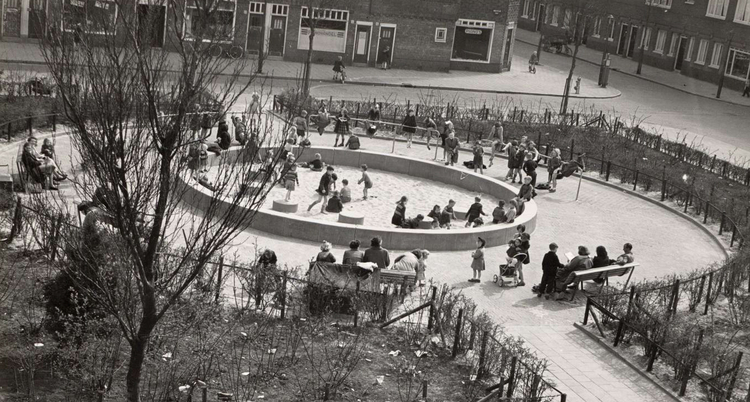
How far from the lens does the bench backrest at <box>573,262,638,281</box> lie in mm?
21828

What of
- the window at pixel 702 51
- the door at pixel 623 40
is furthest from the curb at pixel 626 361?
the door at pixel 623 40

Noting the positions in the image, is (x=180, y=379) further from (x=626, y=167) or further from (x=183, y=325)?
(x=626, y=167)

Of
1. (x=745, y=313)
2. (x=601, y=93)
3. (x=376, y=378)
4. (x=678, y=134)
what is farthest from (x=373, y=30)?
(x=376, y=378)

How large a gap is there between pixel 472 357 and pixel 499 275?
561 cm

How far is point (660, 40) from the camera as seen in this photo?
198ft

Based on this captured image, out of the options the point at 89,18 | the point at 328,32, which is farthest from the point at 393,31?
the point at 89,18

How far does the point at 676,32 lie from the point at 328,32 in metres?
20.9

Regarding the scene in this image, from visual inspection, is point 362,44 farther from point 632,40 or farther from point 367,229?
point 367,229

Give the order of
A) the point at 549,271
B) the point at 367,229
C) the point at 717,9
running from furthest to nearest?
the point at 717,9
the point at 367,229
the point at 549,271

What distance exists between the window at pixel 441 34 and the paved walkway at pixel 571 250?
17.9 m

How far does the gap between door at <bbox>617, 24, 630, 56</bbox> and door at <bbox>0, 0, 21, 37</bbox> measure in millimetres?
35042

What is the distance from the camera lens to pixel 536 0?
70375mm

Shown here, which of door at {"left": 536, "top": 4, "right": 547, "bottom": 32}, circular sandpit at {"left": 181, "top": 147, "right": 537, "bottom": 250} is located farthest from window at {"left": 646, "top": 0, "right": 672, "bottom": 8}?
circular sandpit at {"left": 181, "top": 147, "right": 537, "bottom": 250}

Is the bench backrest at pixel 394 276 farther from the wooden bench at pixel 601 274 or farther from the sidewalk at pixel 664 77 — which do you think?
the sidewalk at pixel 664 77
